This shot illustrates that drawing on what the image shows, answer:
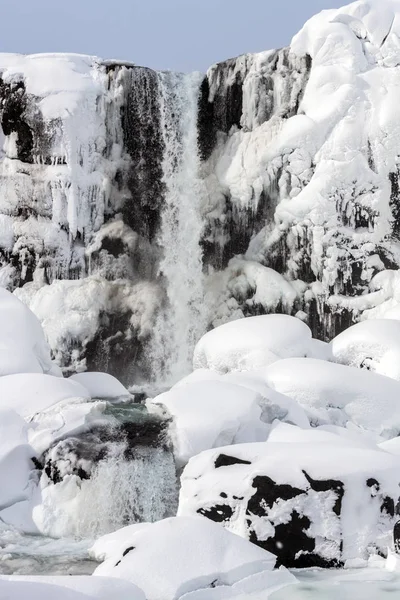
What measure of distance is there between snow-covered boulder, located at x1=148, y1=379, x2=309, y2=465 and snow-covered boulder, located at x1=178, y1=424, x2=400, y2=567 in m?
1.56

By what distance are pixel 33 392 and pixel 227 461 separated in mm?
3437

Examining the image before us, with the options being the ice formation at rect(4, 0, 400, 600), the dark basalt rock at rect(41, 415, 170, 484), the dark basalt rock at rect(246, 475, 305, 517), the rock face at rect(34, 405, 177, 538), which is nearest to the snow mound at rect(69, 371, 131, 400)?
the ice formation at rect(4, 0, 400, 600)

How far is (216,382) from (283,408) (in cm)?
87

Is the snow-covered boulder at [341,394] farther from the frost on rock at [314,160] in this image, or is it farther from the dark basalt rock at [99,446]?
the frost on rock at [314,160]

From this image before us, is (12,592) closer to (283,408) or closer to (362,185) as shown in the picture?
(283,408)

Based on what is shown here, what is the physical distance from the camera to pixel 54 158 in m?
16.8

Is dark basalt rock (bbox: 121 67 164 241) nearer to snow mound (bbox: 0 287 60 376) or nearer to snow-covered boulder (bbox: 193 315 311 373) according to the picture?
snow-covered boulder (bbox: 193 315 311 373)

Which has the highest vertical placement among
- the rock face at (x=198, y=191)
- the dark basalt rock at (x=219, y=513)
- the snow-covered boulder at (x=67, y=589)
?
the rock face at (x=198, y=191)

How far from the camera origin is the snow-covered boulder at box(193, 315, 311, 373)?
505 inches

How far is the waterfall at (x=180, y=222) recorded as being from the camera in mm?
17297

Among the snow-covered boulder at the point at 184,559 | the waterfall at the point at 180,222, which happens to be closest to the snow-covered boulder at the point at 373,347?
the waterfall at the point at 180,222

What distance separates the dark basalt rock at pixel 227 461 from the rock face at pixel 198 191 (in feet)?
30.3

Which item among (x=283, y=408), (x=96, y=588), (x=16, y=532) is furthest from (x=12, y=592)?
(x=283, y=408)

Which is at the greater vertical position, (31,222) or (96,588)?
(31,222)
